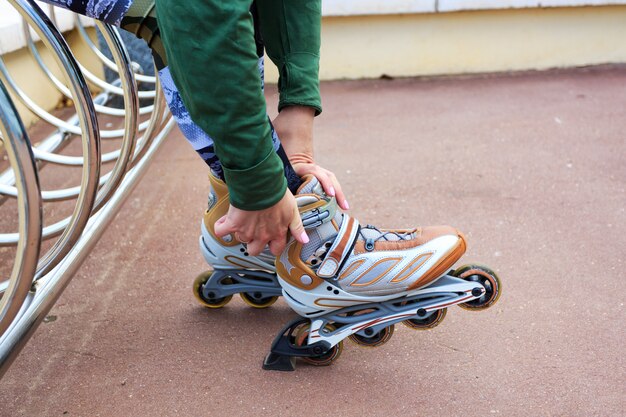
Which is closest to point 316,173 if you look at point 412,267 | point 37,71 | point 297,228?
point 297,228

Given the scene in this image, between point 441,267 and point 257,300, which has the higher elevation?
point 441,267

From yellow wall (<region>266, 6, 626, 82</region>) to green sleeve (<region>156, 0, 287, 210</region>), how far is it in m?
2.86

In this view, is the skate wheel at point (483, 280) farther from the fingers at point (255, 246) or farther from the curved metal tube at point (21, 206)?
the curved metal tube at point (21, 206)

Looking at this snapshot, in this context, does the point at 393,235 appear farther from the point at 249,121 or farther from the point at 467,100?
the point at 467,100

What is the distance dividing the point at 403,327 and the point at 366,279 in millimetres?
305

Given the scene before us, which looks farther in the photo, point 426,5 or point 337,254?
point 426,5

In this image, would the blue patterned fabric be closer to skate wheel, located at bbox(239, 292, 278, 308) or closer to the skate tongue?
the skate tongue

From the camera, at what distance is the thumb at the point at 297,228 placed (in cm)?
139

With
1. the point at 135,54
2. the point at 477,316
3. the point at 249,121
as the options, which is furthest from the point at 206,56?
the point at 135,54

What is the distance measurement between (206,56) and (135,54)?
84.9 inches

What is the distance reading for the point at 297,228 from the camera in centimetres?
141

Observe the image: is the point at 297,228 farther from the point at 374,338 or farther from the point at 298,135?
the point at 374,338

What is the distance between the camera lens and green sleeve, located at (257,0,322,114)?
5.08 ft

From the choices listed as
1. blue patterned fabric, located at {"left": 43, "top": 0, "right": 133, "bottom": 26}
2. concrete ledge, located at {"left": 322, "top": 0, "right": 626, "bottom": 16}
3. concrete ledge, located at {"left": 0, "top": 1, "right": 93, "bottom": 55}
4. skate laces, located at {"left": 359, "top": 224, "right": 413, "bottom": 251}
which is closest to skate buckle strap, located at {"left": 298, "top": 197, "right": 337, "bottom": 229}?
skate laces, located at {"left": 359, "top": 224, "right": 413, "bottom": 251}
